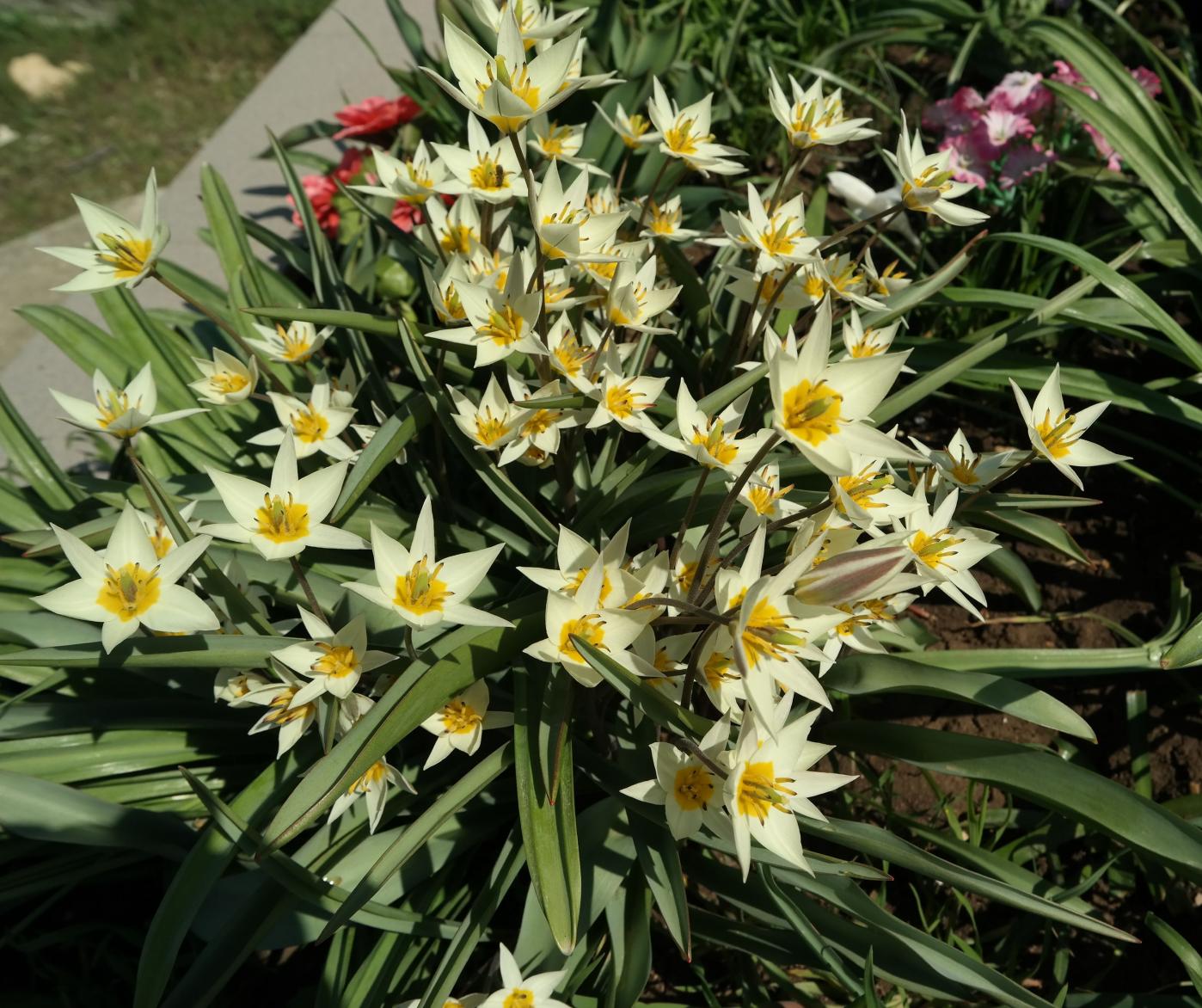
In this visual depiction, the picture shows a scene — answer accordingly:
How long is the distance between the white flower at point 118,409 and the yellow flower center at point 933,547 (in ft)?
3.18

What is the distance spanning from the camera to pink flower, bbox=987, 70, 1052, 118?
7.48 ft

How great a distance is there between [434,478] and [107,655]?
0.75 m

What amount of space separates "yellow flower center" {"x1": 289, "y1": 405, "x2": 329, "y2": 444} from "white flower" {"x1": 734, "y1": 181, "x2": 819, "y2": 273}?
2.33 feet

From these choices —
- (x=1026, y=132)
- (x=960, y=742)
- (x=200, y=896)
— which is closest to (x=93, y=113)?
(x=1026, y=132)

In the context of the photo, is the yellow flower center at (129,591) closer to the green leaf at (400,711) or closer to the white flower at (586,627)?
the green leaf at (400,711)

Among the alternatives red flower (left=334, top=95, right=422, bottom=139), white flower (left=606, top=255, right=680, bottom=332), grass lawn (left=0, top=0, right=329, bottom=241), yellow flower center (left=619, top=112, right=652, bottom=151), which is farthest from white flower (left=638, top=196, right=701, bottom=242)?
grass lawn (left=0, top=0, right=329, bottom=241)

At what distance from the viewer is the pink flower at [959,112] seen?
91.2 inches

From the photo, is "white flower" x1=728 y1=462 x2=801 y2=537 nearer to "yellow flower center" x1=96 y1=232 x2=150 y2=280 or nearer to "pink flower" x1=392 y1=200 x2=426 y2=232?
"yellow flower center" x1=96 y1=232 x2=150 y2=280

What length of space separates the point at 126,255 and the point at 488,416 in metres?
0.58

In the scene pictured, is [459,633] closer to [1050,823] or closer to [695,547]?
[695,547]

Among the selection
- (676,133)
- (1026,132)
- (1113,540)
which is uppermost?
(1026,132)

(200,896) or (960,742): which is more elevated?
(960,742)

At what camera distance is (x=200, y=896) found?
1.12 meters

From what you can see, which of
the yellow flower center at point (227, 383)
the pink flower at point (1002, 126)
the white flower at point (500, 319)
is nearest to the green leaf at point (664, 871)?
the white flower at point (500, 319)
